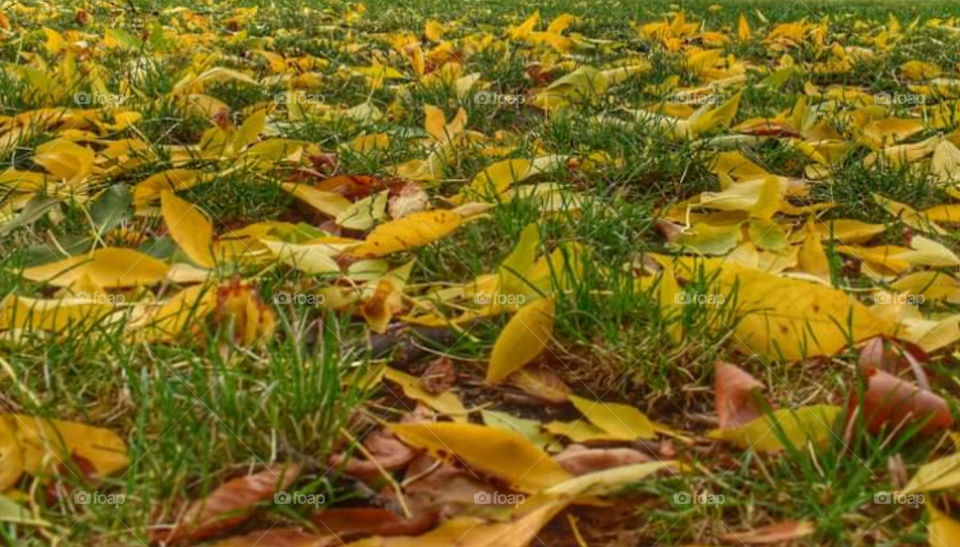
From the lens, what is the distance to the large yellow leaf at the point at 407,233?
1948 millimetres

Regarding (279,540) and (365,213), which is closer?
(279,540)

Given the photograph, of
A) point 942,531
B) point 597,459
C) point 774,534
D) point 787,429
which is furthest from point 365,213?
point 942,531

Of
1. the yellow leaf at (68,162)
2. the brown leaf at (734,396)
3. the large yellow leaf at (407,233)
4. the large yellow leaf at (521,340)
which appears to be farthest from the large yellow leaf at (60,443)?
the yellow leaf at (68,162)

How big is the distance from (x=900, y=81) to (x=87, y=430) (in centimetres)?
382

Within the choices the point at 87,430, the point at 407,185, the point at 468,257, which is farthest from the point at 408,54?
the point at 87,430

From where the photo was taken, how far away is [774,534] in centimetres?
119

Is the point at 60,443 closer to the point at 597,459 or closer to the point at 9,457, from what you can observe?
the point at 9,457

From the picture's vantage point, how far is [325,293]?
1804 mm

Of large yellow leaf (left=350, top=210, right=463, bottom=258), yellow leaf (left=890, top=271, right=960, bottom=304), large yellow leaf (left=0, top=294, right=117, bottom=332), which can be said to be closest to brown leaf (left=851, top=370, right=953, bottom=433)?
yellow leaf (left=890, top=271, right=960, bottom=304)

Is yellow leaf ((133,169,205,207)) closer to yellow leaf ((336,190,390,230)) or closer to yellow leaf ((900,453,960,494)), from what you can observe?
yellow leaf ((336,190,390,230))

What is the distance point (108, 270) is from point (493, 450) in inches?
34.1

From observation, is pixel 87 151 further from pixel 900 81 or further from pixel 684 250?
pixel 900 81

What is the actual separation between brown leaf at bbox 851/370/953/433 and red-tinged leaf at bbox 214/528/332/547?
0.72 meters

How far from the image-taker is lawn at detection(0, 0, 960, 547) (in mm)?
1253
